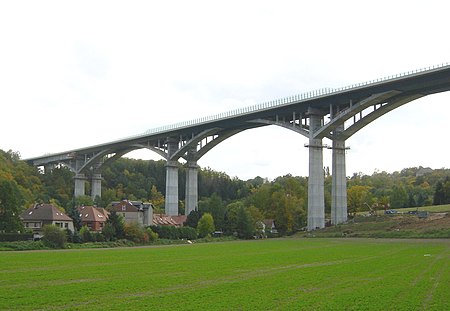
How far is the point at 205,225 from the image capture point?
76250mm

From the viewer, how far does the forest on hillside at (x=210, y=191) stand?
277ft

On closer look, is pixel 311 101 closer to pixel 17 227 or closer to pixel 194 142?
pixel 194 142

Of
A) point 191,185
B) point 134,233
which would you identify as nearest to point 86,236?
point 134,233

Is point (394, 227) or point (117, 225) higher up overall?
point (117, 225)

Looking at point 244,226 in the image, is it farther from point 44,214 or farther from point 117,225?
point 44,214

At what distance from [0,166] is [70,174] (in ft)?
89.7

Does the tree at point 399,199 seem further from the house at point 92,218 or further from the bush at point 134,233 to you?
the bush at point 134,233

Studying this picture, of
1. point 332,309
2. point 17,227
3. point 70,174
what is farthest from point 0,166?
point 332,309

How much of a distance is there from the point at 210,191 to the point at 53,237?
308ft

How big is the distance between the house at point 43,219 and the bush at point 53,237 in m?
14.2

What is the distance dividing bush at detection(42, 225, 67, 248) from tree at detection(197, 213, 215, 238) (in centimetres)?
2766

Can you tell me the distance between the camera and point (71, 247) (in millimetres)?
51438

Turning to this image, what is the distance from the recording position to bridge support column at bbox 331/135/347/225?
66.9m

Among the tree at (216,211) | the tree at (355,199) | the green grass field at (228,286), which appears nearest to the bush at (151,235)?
the tree at (216,211)
